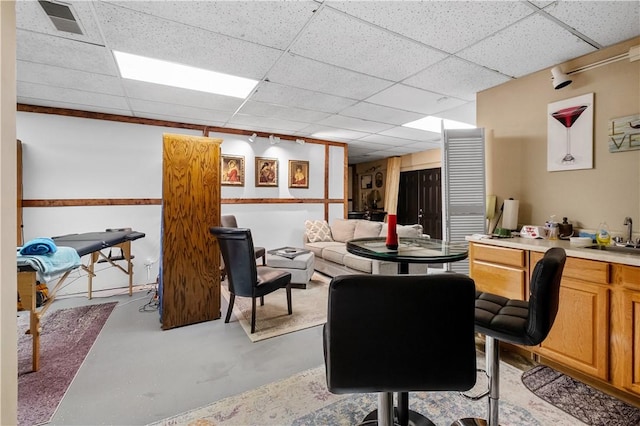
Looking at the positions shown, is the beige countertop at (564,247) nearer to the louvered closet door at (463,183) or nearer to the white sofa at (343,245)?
the louvered closet door at (463,183)

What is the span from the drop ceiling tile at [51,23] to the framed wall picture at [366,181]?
25.2 ft

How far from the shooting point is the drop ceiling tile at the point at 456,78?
8.92ft

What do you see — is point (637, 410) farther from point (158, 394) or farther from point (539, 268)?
point (158, 394)

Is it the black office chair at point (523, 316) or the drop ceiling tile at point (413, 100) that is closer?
the black office chair at point (523, 316)

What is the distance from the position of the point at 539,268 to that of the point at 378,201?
24.9ft

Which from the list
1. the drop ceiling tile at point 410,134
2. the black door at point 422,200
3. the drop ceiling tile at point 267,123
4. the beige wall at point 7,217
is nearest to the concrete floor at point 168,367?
the beige wall at point 7,217

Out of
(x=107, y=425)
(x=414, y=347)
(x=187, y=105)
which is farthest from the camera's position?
(x=187, y=105)

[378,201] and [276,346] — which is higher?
[378,201]

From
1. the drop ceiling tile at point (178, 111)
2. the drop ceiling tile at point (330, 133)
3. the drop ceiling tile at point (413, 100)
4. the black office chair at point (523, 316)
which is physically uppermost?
the drop ceiling tile at point (330, 133)

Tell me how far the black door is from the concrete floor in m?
5.31

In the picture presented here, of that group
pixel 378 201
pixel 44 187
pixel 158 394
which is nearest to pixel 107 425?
pixel 158 394

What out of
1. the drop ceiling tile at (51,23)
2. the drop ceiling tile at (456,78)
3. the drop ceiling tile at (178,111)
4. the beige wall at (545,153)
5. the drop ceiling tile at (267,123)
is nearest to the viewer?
the drop ceiling tile at (51,23)

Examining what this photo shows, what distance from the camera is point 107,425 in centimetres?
166

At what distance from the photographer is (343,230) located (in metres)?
5.70
